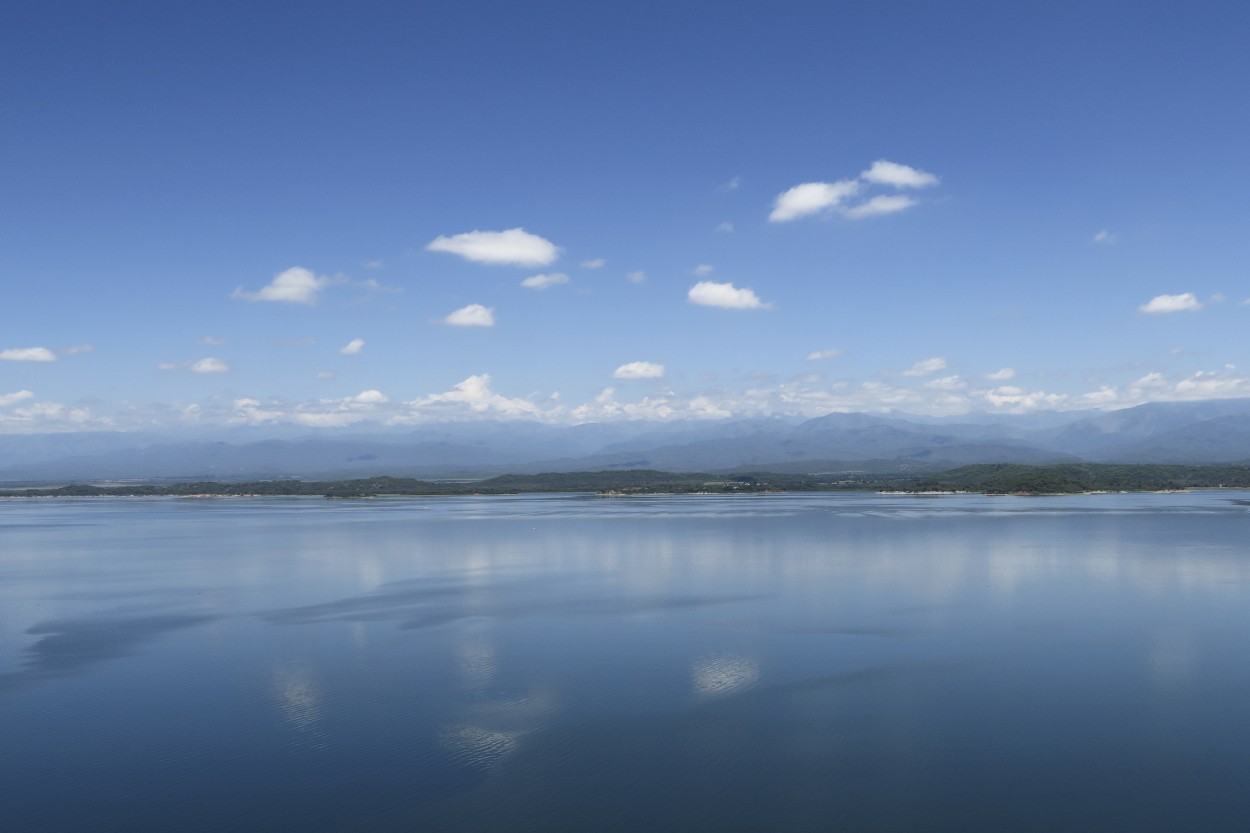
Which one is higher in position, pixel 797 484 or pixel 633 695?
pixel 797 484

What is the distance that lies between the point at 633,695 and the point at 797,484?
64.7m

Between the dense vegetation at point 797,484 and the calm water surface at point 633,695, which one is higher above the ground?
the dense vegetation at point 797,484

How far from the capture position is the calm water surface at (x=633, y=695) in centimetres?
781

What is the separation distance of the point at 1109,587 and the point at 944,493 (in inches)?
1870

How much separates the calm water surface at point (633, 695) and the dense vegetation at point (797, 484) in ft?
127

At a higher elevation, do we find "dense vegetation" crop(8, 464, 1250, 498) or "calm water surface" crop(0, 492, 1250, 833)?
"dense vegetation" crop(8, 464, 1250, 498)

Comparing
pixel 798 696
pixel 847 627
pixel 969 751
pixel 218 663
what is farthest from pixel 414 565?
pixel 969 751

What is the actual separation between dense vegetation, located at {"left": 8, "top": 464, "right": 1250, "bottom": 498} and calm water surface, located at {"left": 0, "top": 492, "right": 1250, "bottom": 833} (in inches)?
1527

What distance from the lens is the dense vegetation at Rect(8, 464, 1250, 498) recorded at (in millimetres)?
61062

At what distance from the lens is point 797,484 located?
2913 inches

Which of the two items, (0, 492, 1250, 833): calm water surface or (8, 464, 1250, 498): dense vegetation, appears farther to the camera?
(8, 464, 1250, 498): dense vegetation

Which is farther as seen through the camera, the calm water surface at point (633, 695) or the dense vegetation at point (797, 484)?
the dense vegetation at point (797, 484)

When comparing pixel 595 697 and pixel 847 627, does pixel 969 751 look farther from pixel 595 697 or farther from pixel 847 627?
pixel 847 627

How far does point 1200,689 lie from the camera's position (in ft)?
36.7
